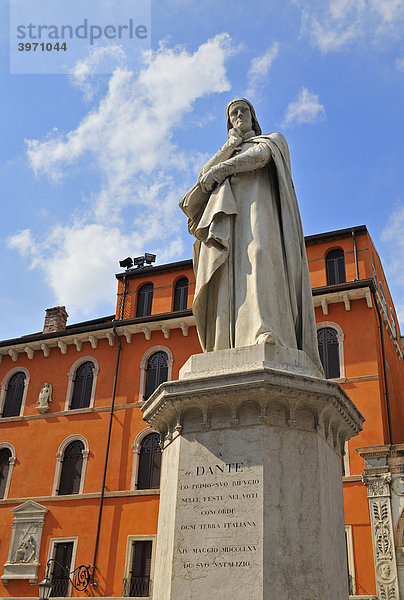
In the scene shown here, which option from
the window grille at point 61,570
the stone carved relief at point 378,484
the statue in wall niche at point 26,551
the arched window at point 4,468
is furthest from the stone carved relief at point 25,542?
the stone carved relief at point 378,484

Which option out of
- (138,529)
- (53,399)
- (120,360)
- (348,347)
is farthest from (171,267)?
(138,529)

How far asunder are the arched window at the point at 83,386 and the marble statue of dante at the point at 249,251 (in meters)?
20.6

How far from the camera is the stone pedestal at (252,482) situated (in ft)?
15.5

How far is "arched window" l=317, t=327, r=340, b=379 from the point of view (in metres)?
22.6

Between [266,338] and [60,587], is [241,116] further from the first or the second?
[60,587]

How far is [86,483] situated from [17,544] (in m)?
3.42

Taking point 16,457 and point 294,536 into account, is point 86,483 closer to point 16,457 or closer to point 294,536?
point 16,457

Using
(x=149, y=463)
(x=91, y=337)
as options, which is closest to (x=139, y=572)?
(x=149, y=463)

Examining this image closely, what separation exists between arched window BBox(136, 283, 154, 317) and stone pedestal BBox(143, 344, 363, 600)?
22.9 m

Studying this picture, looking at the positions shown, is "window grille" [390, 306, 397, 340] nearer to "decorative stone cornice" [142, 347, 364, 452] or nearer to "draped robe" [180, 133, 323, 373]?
"draped robe" [180, 133, 323, 373]

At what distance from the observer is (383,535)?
1800 centimetres

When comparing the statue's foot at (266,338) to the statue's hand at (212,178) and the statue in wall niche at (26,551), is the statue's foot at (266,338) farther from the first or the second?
the statue in wall niche at (26,551)

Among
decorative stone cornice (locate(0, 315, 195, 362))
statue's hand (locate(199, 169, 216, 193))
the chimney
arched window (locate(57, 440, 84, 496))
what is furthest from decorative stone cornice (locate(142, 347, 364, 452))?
the chimney

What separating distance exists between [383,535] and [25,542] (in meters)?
13.5
